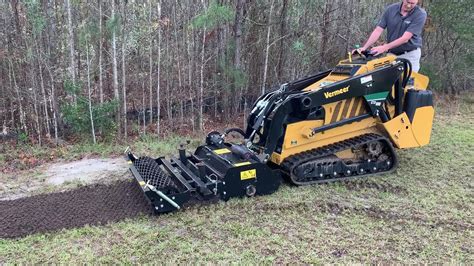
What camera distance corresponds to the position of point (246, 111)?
8078mm

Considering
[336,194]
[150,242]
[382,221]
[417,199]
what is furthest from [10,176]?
[417,199]

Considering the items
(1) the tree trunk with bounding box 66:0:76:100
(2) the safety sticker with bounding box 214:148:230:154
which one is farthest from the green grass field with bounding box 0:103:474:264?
(1) the tree trunk with bounding box 66:0:76:100

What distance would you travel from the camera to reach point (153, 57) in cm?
736

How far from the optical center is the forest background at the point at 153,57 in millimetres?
6430

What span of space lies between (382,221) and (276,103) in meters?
1.62

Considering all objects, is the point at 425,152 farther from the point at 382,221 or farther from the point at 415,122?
the point at 382,221

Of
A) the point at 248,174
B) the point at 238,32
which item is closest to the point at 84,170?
the point at 248,174

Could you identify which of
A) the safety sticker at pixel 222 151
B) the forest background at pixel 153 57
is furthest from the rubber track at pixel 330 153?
the forest background at pixel 153 57

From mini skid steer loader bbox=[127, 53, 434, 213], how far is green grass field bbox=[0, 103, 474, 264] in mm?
189

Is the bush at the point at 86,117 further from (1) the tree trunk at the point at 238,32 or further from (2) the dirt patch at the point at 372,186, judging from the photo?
(2) the dirt patch at the point at 372,186

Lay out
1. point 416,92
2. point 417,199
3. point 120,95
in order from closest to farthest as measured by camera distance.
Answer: point 417,199 < point 416,92 < point 120,95

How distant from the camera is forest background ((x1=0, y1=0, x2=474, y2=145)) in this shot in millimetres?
6430

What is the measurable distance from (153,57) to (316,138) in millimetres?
3783

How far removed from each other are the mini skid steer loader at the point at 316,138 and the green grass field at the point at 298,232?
0.19m
